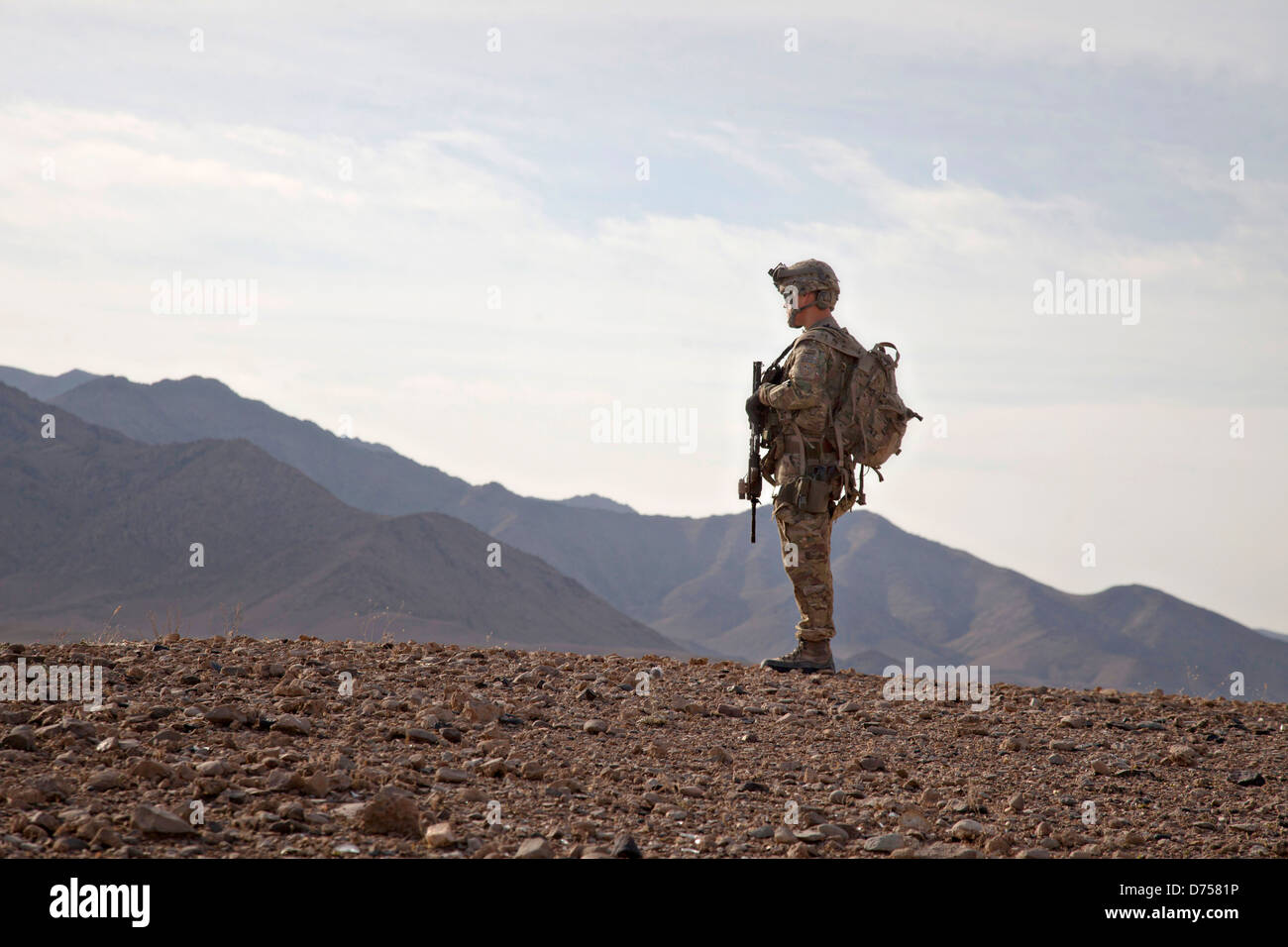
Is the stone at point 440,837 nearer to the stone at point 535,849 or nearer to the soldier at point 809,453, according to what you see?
the stone at point 535,849

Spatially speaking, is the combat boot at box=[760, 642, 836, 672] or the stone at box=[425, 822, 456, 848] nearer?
the stone at box=[425, 822, 456, 848]

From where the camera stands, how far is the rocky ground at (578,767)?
17.1 feet

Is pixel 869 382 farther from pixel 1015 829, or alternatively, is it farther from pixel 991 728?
pixel 1015 829

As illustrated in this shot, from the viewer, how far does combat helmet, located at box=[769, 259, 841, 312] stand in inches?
440

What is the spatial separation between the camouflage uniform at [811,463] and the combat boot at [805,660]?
76mm

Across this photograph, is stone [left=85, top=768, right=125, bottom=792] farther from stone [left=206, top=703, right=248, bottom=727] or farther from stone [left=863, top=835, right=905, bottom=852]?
stone [left=863, top=835, right=905, bottom=852]

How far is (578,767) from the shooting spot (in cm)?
650

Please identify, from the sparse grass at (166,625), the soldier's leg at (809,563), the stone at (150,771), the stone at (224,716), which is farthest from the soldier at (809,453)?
the stone at (150,771)

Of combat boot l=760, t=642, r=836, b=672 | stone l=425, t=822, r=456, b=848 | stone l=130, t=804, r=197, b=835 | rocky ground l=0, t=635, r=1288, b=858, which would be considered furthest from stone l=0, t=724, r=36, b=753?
combat boot l=760, t=642, r=836, b=672

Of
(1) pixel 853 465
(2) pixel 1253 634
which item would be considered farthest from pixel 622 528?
(1) pixel 853 465

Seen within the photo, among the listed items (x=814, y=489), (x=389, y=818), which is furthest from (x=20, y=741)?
(x=814, y=489)

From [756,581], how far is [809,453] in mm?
102175

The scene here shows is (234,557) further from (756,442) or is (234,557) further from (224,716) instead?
(224,716)

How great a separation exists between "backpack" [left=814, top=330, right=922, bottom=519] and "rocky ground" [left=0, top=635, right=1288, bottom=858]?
2.43m
